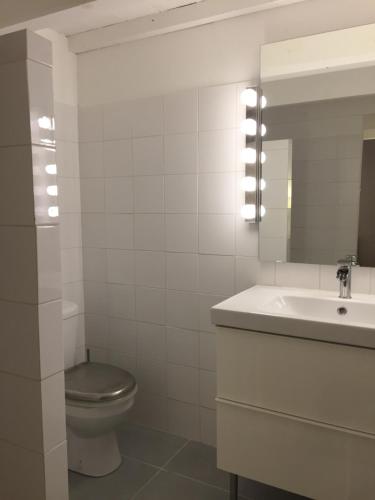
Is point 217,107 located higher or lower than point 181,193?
higher

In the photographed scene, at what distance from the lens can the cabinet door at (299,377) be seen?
1.39 m

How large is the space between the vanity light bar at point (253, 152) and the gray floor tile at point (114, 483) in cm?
128

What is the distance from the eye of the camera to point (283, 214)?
1958mm

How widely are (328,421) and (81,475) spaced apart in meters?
1.21

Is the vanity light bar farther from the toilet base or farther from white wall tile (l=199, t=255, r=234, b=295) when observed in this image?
the toilet base

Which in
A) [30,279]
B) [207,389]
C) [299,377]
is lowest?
[207,389]

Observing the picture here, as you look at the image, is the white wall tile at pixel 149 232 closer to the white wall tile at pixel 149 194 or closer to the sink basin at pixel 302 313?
the white wall tile at pixel 149 194

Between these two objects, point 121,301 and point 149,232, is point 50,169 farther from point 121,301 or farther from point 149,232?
point 121,301

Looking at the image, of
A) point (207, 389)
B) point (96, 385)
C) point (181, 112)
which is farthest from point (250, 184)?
point (96, 385)

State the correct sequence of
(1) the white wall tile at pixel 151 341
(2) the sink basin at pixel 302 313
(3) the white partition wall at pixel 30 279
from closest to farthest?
(3) the white partition wall at pixel 30 279, (2) the sink basin at pixel 302 313, (1) the white wall tile at pixel 151 341

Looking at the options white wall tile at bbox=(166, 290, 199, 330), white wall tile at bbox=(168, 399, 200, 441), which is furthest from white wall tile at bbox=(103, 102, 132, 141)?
white wall tile at bbox=(168, 399, 200, 441)

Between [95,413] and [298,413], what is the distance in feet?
2.92

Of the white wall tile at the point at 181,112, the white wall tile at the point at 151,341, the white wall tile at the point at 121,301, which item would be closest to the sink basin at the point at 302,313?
the white wall tile at the point at 151,341

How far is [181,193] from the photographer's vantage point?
2.17 meters
